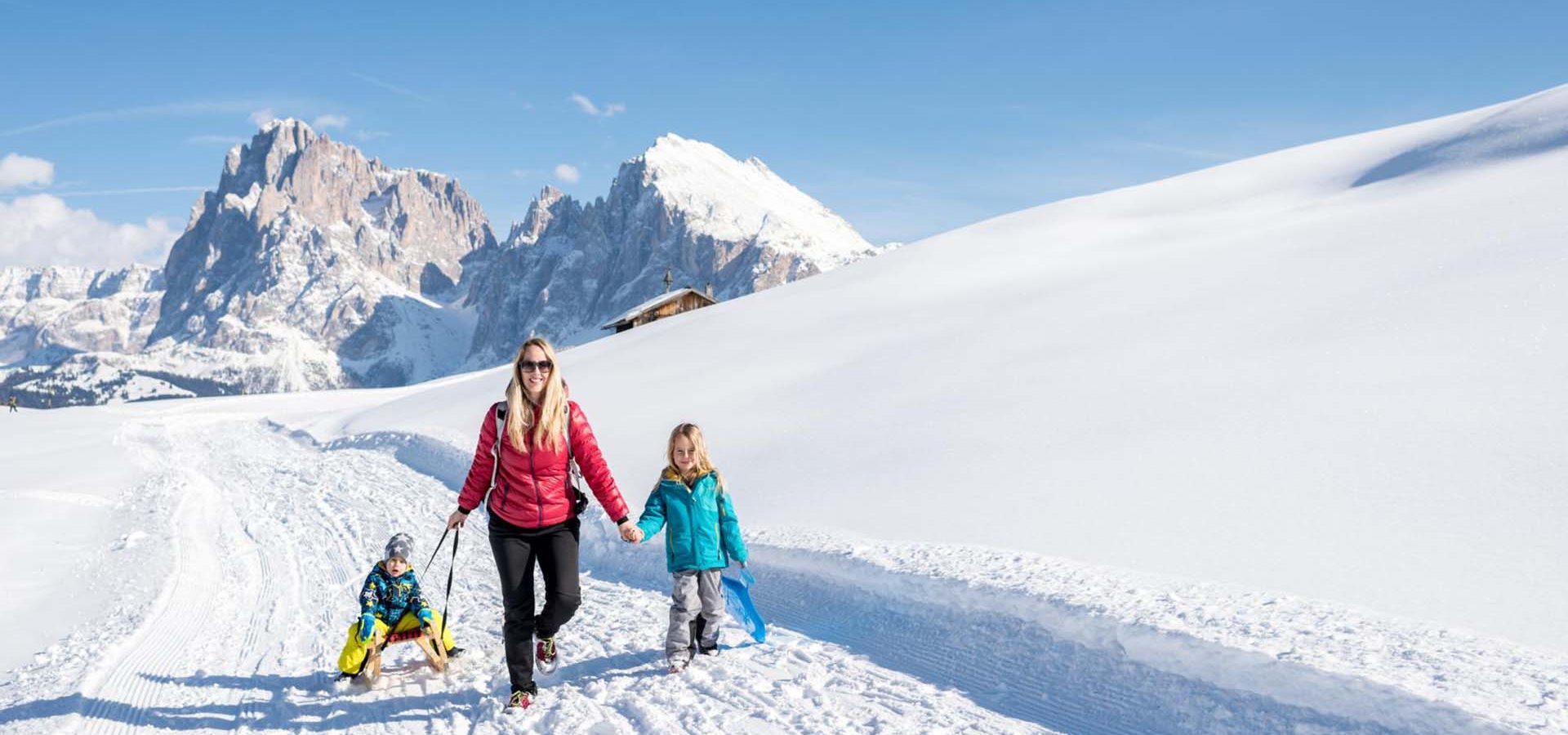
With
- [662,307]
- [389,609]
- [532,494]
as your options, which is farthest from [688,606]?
[662,307]

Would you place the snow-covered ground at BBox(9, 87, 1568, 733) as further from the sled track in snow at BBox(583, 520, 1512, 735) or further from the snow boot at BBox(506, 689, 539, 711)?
the snow boot at BBox(506, 689, 539, 711)

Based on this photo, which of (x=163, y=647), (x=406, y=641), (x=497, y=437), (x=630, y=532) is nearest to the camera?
(x=630, y=532)

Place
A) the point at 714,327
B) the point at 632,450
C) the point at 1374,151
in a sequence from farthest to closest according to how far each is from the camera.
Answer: the point at 1374,151 < the point at 714,327 < the point at 632,450

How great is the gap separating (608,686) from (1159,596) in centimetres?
371

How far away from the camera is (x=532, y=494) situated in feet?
17.2

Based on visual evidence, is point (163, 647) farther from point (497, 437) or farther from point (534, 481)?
point (534, 481)

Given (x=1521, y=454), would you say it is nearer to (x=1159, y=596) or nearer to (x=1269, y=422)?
(x=1269, y=422)

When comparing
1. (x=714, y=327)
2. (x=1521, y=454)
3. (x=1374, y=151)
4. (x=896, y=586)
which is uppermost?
(x=1374, y=151)

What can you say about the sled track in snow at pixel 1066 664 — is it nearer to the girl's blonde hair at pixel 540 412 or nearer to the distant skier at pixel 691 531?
the distant skier at pixel 691 531

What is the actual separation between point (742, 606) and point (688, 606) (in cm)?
48

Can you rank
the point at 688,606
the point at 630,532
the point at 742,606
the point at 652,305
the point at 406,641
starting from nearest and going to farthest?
the point at 630,532 → the point at 688,606 → the point at 406,641 → the point at 742,606 → the point at 652,305

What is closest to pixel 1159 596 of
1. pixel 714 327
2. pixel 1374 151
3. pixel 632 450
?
pixel 632 450

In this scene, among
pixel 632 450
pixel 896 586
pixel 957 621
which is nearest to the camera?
pixel 957 621

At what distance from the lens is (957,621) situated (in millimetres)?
6578
